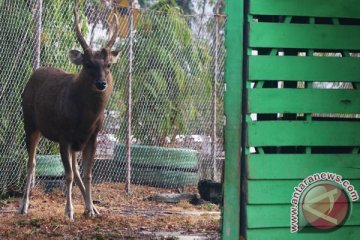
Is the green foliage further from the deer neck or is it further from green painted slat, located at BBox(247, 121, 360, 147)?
green painted slat, located at BBox(247, 121, 360, 147)

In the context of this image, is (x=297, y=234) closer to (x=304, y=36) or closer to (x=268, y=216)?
(x=268, y=216)

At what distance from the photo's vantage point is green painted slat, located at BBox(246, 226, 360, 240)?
20.7 ft

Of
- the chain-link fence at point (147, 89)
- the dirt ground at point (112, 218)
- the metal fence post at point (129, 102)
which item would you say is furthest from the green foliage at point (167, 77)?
the dirt ground at point (112, 218)

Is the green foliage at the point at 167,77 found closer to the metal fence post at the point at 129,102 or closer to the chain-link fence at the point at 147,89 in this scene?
the chain-link fence at the point at 147,89

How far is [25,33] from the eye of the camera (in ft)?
39.1

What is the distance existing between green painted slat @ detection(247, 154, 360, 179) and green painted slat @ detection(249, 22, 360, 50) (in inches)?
33.7

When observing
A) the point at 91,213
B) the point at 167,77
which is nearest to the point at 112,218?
the point at 91,213

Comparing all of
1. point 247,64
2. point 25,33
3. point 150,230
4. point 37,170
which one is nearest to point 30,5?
point 25,33

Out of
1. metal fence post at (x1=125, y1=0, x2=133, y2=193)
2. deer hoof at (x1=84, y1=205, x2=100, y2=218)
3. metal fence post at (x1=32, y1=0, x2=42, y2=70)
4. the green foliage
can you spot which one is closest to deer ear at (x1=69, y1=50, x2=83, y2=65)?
metal fence post at (x1=32, y1=0, x2=42, y2=70)

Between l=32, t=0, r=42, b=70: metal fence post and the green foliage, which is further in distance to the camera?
the green foliage

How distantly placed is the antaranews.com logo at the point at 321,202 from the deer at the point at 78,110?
13.9ft

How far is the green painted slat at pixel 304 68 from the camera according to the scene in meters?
6.30

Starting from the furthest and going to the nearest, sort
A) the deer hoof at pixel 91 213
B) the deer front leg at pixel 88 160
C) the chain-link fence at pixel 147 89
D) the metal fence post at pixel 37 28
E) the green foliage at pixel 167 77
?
the green foliage at pixel 167 77
the chain-link fence at pixel 147 89
the metal fence post at pixel 37 28
the deer front leg at pixel 88 160
the deer hoof at pixel 91 213

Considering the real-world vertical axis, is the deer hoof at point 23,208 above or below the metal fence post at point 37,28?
below
